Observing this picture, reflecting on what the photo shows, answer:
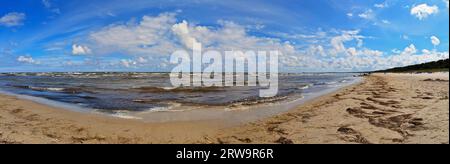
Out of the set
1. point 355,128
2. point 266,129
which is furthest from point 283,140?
point 355,128

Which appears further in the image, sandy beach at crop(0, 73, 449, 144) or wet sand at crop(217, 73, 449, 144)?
sandy beach at crop(0, 73, 449, 144)

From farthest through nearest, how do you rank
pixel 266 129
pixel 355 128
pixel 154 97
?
pixel 154 97 < pixel 266 129 < pixel 355 128

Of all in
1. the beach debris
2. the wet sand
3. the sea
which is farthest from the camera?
the sea

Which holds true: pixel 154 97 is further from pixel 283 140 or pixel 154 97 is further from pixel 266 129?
pixel 283 140

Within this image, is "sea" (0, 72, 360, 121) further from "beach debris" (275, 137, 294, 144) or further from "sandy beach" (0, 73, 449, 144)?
"beach debris" (275, 137, 294, 144)

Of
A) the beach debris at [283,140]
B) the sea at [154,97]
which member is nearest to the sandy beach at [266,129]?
the beach debris at [283,140]

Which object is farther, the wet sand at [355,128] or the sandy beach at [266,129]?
the sandy beach at [266,129]

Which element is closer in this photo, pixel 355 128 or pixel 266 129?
pixel 355 128

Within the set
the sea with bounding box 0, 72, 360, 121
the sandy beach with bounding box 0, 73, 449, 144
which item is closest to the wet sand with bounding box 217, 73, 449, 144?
the sandy beach with bounding box 0, 73, 449, 144

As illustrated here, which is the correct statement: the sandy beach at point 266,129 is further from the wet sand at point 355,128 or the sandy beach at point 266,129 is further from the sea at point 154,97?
the sea at point 154,97

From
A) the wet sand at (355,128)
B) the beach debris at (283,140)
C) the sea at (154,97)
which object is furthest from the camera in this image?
the sea at (154,97)
